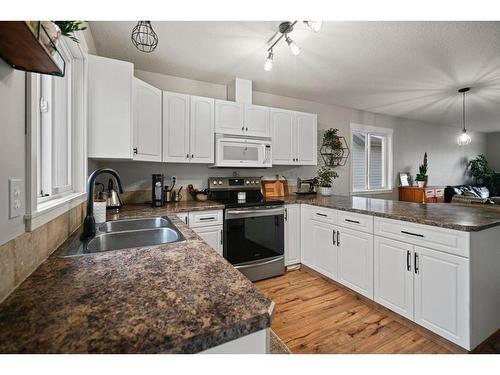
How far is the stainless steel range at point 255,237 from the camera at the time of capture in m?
2.62

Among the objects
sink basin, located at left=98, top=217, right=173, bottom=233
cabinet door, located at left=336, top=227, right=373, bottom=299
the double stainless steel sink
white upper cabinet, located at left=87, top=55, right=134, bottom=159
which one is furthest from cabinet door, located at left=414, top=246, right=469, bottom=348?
white upper cabinet, located at left=87, top=55, right=134, bottom=159

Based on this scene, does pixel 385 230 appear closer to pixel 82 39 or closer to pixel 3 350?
pixel 3 350

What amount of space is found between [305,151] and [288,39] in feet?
5.63

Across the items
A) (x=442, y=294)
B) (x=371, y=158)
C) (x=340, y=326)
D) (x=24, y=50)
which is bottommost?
(x=340, y=326)

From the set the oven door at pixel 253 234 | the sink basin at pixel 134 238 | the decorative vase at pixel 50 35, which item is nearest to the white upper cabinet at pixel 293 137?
the oven door at pixel 253 234

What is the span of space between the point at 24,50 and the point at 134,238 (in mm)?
1168

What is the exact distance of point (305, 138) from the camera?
11.5 feet

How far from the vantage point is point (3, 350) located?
46 centimetres

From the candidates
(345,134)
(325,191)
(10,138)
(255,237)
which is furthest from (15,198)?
(345,134)

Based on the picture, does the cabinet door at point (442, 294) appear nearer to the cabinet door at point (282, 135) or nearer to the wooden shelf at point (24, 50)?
the cabinet door at point (282, 135)

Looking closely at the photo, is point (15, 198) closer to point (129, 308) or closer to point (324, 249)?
point (129, 308)

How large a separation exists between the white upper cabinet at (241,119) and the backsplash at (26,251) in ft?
6.68

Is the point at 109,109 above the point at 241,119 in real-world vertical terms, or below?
below

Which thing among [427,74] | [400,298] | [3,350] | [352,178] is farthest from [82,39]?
[352,178]
